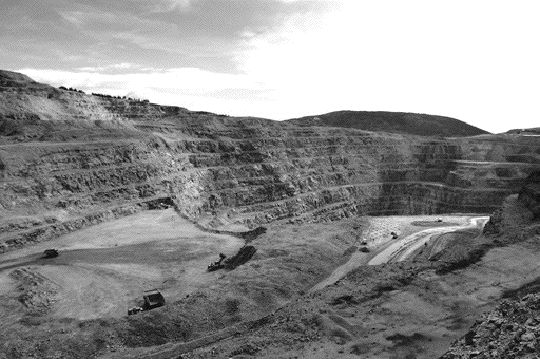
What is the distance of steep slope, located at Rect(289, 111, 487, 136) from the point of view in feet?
499

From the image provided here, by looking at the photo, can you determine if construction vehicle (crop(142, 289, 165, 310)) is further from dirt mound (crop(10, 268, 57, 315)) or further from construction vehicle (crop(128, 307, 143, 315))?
dirt mound (crop(10, 268, 57, 315))

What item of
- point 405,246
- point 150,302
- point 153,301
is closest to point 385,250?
point 405,246

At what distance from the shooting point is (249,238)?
54.1 metres

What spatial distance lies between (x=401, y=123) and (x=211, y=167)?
94.4 metres

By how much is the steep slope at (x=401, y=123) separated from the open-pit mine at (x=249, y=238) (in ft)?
137

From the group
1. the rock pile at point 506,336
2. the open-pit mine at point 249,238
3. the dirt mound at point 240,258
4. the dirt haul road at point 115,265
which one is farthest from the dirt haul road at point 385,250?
the rock pile at point 506,336

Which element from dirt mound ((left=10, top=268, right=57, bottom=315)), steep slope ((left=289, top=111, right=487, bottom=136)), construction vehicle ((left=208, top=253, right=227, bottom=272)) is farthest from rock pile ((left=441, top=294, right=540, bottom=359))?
steep slope ((left=289, top=111, right=487, bottom=136))

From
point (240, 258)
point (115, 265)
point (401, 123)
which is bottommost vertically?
point (115, 265)

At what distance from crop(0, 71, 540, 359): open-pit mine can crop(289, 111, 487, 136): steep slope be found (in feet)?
137

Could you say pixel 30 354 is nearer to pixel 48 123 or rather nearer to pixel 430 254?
pixel 430 254

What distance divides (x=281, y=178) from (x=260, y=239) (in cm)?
3710

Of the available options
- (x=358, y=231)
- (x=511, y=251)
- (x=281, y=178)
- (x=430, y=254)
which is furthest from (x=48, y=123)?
(x=511, y=251)

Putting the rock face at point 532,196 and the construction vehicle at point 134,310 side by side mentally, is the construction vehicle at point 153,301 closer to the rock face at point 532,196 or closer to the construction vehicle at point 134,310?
the construction vehicle at point 134,310

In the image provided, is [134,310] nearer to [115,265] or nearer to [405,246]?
[115,265]
